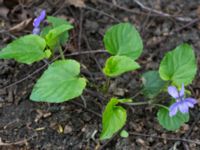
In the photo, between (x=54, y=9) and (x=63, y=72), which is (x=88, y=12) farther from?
(x=63, y=72)

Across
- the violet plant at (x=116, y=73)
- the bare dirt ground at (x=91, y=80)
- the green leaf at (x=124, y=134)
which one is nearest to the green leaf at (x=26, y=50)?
the violet plant at (x=116, y=73)

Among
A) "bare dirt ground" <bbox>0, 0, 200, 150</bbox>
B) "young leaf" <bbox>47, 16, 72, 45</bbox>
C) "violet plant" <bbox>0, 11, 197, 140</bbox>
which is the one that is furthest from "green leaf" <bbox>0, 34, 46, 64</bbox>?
"bare dirt ground" <bbox>0, 0, 200, 150</bbox>

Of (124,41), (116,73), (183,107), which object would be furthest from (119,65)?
(183,107)

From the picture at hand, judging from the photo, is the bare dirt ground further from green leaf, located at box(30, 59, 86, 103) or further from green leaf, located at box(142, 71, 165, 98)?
green leaf, located at box(30, 59, 86, 103)

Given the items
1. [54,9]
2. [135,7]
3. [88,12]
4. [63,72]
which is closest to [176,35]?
[135,7]

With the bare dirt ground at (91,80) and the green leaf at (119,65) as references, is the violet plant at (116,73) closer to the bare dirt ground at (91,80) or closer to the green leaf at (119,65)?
the green leaf at (119,65)
